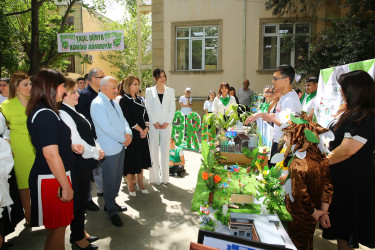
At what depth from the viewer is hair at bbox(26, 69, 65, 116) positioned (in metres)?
2.11

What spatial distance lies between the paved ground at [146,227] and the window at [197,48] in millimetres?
8611

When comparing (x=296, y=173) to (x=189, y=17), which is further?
(x=189, y=17)

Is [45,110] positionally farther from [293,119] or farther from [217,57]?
[217,57]

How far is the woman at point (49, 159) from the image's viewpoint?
201cm

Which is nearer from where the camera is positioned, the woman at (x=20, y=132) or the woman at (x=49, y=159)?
the woman at (x=49, y=159)

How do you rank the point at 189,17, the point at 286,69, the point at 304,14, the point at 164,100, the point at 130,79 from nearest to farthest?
1. the point at 286,69
2. the point at 130,79
3. the point at 164,100
4. the point at 304,14
5. the point at 189,17

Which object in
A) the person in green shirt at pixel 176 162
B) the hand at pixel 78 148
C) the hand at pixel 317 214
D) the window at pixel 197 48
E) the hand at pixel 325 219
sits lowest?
the person in green shirt at pixel 176 162

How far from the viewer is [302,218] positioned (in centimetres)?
204

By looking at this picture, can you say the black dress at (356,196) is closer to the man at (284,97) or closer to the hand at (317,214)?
the hand at (317,214)

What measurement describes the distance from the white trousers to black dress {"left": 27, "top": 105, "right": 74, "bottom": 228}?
2569mm

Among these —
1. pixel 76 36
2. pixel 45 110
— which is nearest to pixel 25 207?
pixel 45 110

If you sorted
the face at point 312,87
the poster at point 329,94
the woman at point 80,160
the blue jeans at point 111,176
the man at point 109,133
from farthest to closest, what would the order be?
the face at point 312,87 < the poster at point 329,94 < the blue jeans at point 111,176 < the man at point 109,133 < the woman at point 80,160

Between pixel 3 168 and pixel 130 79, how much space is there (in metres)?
2.33

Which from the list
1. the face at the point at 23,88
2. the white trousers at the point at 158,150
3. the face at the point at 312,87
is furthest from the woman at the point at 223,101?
the face at the point at 23,88
